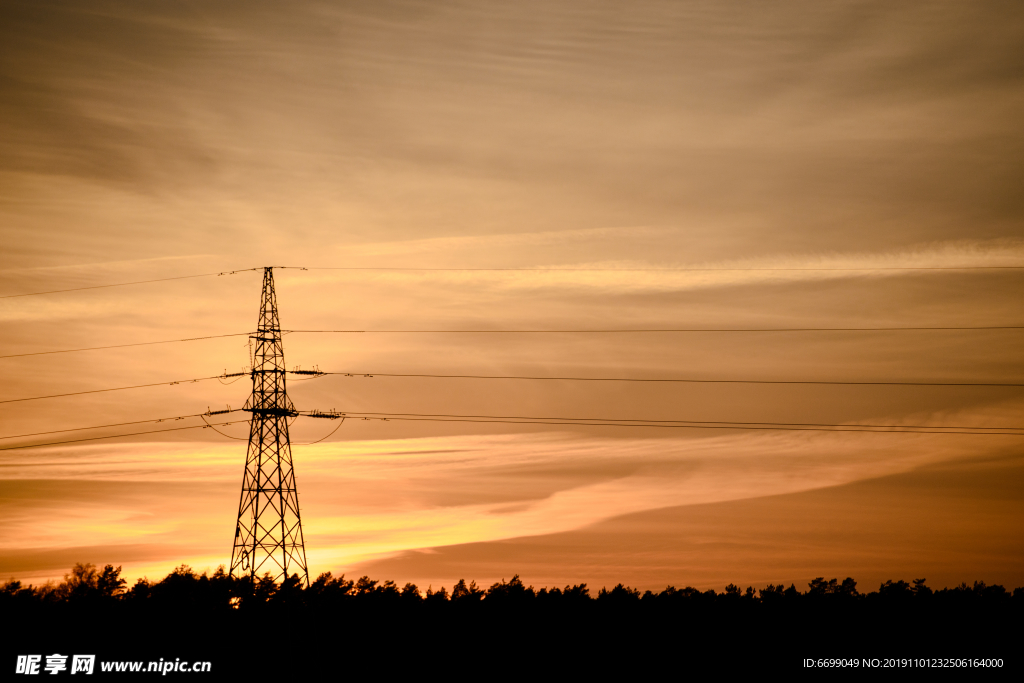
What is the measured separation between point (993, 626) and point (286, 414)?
8412cm

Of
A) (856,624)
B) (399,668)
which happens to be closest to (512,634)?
(399,668)

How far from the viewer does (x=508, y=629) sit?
117188mm

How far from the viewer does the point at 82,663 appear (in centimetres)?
7231

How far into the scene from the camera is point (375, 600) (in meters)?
136

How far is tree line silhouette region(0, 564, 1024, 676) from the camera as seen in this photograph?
90750 millimetres

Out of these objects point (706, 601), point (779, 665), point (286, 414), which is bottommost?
point (779, 665)

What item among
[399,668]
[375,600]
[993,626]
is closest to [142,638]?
[399,668]

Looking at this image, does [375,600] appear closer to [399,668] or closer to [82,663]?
[399,668]

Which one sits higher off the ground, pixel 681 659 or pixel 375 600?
pixel 375 600

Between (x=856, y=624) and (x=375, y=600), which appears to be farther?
(x=375, y=600)

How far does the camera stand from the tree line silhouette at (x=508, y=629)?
90750 mm

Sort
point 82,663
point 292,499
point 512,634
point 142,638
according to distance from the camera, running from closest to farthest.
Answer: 1. point 292,499
2. point 82,663
3. point 142,638
4. point 512,634

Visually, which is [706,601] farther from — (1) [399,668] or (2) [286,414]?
(2) [286,414]

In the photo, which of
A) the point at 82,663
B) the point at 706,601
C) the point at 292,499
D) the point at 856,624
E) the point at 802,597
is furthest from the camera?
the point at 802,597
